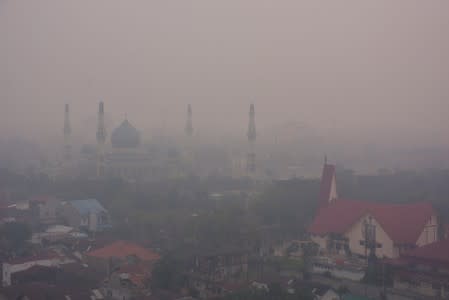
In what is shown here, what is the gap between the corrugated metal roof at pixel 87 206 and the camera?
11.2m

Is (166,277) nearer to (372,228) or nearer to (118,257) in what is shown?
(118,257)

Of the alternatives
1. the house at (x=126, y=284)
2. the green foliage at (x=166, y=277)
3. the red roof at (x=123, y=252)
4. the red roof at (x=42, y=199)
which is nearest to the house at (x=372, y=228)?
the red roof at (x=123, y=252)

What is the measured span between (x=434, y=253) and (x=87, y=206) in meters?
6.62

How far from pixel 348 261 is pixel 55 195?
7200 millimetres

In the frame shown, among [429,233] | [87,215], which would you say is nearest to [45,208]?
[87,215]

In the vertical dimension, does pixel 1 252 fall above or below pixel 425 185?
below

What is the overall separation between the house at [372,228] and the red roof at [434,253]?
0.87 metres

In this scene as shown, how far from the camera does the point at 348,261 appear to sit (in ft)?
27.1

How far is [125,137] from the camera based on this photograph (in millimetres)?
17922

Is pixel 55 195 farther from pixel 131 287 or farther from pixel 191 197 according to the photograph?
pixel 131 287

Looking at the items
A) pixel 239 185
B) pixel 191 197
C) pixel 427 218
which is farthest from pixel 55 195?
pixel 427 218

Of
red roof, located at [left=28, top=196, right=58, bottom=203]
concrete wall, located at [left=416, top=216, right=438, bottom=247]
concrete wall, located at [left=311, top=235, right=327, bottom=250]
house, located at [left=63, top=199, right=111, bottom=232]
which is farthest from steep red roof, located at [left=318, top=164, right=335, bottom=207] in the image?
red roof, located at [left=28, top=196, right=58, bottom=203]

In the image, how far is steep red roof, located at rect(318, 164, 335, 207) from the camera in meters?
10.2

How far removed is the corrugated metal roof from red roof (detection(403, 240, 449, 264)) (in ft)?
19.7
